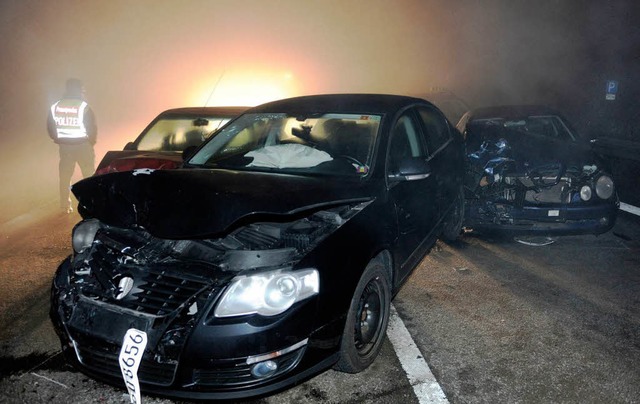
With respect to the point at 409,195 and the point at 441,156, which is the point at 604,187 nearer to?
the point at 441,156

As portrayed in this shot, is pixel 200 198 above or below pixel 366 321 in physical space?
above

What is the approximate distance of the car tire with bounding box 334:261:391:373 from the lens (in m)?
2.57

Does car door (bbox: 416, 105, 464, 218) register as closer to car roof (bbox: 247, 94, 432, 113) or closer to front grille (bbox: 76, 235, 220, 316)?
car roof (bbox: 247, 94, 432, 113)

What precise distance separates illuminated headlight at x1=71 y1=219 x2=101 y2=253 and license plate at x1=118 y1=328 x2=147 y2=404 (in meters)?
0.94

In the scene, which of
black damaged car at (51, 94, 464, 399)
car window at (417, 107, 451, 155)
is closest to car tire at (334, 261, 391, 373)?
black damaged car at (51, 94, 464, 399)

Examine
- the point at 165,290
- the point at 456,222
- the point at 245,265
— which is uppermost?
the point at 245,265

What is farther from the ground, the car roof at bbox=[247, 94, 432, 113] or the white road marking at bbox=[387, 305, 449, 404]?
the car roof at bbox=[247, 94, 432, 113]

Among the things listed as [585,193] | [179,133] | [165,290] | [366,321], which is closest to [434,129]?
[585,193]

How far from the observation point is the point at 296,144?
143 inches

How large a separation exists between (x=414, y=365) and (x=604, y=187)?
3.22 metres

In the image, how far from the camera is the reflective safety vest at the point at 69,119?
665 cm

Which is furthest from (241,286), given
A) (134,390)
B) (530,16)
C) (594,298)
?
(530,16)

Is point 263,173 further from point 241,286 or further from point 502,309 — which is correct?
point 502,309

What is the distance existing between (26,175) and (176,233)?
891 centimetres
